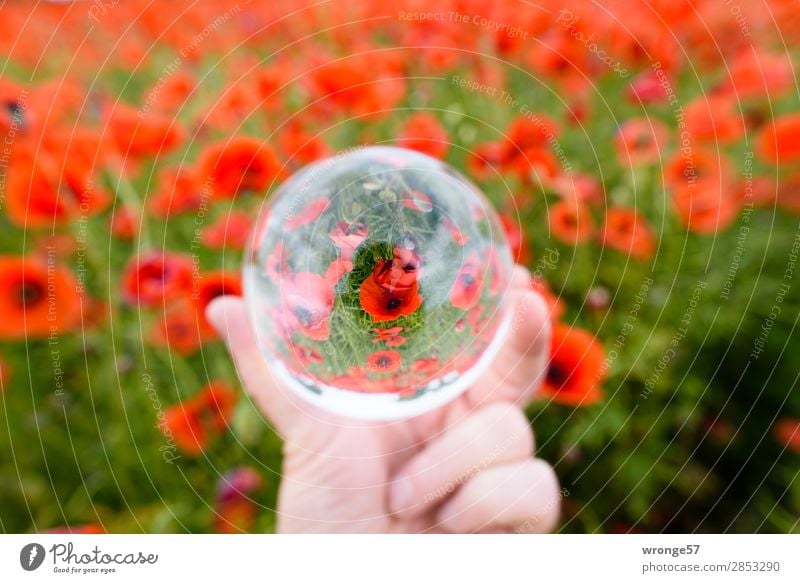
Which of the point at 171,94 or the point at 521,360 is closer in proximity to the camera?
the point at 521,360

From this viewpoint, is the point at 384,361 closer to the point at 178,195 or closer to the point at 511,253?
the point at 511,253

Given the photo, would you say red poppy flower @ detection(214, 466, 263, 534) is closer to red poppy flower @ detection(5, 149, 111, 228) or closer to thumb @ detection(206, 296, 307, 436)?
thumb @ detection(206, 296, 307, 436)

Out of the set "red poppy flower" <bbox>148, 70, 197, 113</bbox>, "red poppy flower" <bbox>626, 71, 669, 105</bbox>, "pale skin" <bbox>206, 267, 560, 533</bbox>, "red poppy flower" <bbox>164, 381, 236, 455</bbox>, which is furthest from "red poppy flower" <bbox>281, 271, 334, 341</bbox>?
"red poppy flower" <bbox>626, 71, 669, 105</bbox>

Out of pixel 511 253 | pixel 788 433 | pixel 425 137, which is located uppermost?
pixel 425 137

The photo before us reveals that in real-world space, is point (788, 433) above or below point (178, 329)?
Answer: below

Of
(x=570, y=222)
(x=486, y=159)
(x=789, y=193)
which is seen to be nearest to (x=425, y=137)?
(x=486, y=159)

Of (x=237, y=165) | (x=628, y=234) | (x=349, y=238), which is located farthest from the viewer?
(x=628, y=234)
